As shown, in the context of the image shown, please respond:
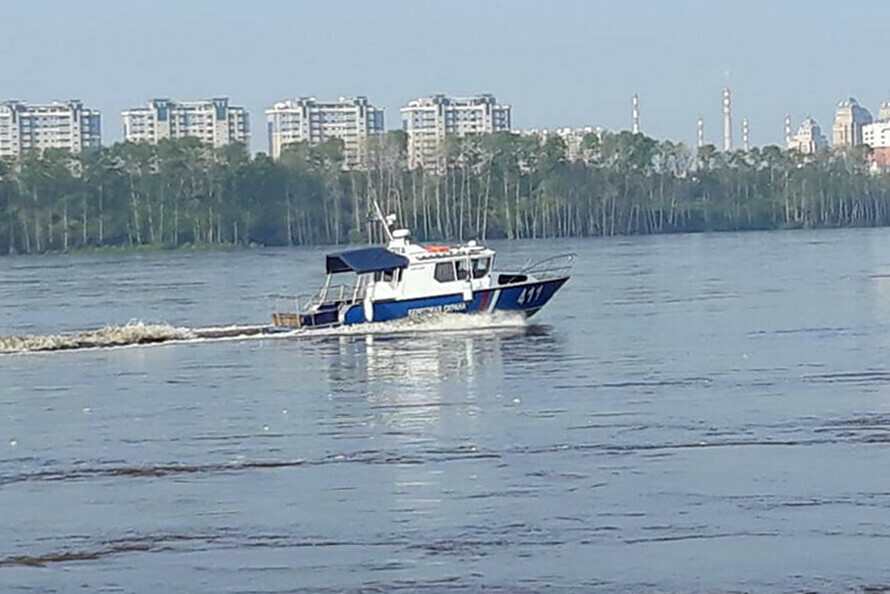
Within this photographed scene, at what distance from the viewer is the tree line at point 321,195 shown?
564 feet

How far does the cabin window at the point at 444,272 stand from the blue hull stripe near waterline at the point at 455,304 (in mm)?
445

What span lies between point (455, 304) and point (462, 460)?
25.9 meters

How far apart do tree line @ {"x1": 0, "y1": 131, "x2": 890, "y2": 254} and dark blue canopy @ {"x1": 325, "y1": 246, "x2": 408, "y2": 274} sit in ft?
354

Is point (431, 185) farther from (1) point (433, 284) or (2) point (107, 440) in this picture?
(2) point (107, 440)

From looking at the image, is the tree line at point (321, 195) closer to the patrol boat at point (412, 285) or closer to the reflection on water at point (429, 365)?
the patrol boat at point (412, 285)

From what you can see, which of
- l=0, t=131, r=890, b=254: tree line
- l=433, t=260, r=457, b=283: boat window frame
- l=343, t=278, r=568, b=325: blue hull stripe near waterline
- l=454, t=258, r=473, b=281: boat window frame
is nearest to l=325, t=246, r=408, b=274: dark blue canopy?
l=433, t=260, r=457, b=283: boat window frame

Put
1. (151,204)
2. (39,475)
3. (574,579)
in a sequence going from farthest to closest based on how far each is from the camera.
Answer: (151,204)
(39,475)
(574,579)

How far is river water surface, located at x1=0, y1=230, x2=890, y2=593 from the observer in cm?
1903

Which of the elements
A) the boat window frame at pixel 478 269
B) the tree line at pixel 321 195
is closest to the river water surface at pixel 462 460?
the boat window frame at pixel 478 269

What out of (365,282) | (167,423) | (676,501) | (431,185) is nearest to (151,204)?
(431,185)

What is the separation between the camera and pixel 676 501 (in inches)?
867

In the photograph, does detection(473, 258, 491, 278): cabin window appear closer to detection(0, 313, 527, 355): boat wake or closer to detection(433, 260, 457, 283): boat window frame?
detection(433, 260, 457, 283): boat window frame

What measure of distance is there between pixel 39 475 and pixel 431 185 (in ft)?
505

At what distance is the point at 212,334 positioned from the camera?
53000 millimetres
